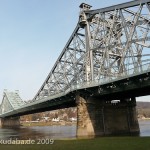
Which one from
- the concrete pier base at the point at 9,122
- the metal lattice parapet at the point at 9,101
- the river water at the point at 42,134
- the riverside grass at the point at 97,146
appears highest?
the metal lattice parapet at the point at 9,101

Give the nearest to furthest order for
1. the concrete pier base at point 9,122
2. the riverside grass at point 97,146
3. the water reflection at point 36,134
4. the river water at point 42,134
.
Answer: the riverside grass at point 97,146 < the river water at point 42,134 < the water reflection at point 36,134 < the concrete pier base at point 9,122

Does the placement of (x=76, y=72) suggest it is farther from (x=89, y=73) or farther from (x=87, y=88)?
(x=87, y=88)

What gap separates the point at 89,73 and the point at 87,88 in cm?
751

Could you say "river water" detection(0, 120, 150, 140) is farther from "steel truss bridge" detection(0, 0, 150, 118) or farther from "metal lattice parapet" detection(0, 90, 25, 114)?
"metal lattice parapet" detection(0, 90, 25, 114)

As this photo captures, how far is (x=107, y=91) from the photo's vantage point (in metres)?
52.2

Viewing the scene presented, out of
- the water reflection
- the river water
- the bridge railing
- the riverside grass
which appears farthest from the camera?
the water reflection

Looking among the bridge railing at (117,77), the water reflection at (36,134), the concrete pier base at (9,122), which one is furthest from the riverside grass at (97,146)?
the concrete pier base at (9,122)

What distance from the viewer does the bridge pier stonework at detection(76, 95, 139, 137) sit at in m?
55.4

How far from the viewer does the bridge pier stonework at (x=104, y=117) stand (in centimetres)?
5538

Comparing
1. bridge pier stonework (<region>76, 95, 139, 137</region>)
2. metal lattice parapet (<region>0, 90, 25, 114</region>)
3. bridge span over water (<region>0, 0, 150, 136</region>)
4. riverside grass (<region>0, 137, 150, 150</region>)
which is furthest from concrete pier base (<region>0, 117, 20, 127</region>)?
riverside grass (<region>0, 137, 150, 150</region>)

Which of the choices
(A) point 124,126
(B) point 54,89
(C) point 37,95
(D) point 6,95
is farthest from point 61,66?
(D) point 6,95

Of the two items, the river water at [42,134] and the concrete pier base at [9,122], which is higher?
the concrete pier base at [9,122]

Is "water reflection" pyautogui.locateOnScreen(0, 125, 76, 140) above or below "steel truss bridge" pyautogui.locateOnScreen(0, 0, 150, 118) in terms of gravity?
below

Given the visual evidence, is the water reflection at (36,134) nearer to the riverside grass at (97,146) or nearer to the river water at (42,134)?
the river water at (42,134)
